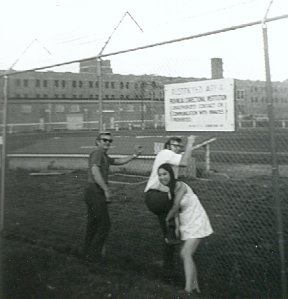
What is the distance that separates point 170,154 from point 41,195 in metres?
6.78

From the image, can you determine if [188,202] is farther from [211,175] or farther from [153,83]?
[211,175]

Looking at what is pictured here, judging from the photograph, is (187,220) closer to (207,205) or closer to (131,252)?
(131,252)

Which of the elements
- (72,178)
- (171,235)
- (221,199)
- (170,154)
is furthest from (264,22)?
(72,178)

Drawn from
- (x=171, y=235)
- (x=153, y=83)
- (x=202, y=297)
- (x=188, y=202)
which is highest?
(x=153, y=83)

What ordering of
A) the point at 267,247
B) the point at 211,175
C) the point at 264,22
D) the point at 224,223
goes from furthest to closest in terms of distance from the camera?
1. the point at 211,175
2. the point at 224,223
3. the point at 267,247
4. the point at 264,22

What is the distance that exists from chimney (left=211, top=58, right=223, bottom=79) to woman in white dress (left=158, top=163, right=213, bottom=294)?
3.70ft

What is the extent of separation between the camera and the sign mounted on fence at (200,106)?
4.52 meters

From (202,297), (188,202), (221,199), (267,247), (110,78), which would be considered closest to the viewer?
(202,297)

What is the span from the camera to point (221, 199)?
9.82 metres

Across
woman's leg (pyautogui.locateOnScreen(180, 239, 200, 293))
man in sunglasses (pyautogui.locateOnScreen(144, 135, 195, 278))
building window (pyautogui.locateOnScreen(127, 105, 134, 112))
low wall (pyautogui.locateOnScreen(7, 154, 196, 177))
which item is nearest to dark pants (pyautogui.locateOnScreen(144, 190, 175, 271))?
man in sunglasses (pyautogui.locateOnScreen(144, 135, 195, 278))

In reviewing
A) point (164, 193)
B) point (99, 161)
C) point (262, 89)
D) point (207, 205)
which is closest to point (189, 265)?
point (164, 193)

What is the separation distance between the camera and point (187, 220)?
15.5 feet

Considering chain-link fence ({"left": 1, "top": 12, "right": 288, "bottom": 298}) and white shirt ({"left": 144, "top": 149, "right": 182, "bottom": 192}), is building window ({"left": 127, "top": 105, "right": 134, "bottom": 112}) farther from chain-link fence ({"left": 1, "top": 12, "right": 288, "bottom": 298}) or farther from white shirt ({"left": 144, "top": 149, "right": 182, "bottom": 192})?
white shirt ({"left": 144, "top": 149, "right": 182, "bottom": 192})

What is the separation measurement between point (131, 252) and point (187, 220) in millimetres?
1694
